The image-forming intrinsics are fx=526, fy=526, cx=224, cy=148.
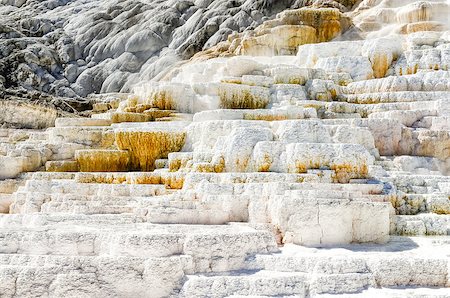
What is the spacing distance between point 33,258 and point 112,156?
596cm

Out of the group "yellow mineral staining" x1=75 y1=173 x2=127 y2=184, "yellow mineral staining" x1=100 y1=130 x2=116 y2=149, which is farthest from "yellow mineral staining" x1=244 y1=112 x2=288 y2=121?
"yellow mineral staining" x1=75 y1=173 x2=127 y2=184

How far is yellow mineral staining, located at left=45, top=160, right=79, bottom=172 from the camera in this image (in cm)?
1088

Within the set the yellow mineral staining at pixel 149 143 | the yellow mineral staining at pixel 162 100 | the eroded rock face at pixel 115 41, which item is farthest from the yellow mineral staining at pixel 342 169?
the eroded rock face at pixel 115 41

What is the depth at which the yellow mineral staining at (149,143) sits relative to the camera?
37.3 ft

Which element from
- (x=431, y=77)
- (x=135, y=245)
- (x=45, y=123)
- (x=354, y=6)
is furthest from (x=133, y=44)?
(x=135, y=245)

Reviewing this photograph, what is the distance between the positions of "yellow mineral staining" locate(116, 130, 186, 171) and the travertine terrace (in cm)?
3

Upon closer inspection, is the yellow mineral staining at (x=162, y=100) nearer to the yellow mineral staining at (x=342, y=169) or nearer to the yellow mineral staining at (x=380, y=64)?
→ the yellow mineral staining at (x=342, y=169)

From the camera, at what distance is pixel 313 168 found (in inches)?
337

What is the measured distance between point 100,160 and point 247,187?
4.53 metres

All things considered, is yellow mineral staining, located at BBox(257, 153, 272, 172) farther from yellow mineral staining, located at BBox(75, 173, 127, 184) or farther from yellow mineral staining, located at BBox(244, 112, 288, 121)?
yellow mineral staining, located at BBox(244, 112, 288, 121)

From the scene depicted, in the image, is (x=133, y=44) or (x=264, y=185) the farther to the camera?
(x=133, y=44)

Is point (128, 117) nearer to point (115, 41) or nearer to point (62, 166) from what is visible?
point (62, 166)

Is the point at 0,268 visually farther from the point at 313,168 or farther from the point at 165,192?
the point at 313,168

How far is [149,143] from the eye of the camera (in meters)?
11.4
